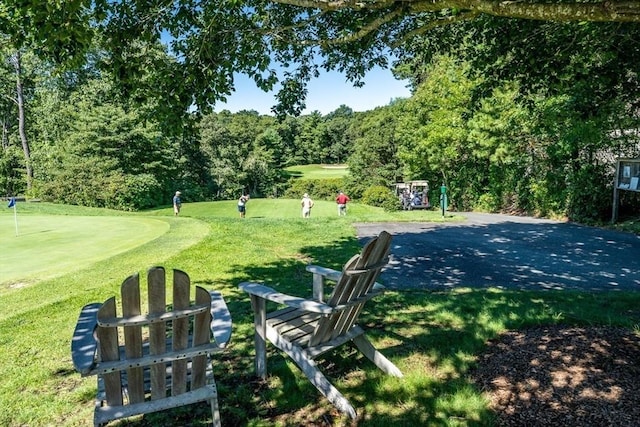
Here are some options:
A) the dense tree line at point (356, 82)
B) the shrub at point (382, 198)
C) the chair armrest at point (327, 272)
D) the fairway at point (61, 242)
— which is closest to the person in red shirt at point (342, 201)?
the dense tree line at point (356, 82)

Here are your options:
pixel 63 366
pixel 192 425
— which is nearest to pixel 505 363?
pixel 192 425

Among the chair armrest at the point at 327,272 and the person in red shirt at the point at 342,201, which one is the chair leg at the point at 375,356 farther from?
the person in red shirt at the point at 342,201

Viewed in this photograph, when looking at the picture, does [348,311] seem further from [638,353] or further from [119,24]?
[119,24]

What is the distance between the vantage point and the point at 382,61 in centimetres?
868

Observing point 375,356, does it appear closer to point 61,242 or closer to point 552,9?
point 552,9

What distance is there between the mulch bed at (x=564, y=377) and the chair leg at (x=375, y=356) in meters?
0.74

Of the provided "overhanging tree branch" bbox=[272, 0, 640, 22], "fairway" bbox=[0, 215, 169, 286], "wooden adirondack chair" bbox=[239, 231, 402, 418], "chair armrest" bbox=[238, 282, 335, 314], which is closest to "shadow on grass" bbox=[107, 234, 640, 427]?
"wooden adirondack chair" bbox=[239, 231, 402, 418]

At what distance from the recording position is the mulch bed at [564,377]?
9.76ft

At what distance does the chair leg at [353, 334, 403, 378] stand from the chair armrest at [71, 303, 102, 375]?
2154mm

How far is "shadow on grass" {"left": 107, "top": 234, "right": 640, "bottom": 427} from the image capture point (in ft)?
10.5

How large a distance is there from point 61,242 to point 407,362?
924 centimetres

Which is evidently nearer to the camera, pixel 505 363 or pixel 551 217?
pixel 505 363

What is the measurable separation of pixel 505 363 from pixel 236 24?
5.65 metres

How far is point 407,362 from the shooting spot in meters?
4.01
